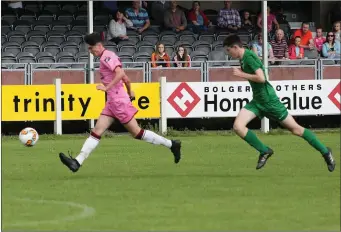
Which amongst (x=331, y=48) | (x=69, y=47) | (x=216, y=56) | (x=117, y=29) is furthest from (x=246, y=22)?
(x=69, y=47)

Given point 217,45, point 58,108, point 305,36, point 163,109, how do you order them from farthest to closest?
point 217,45 → point 305,36 → point 163,109 → point 58,108

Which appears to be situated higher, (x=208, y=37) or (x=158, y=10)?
(x=158, y=10)

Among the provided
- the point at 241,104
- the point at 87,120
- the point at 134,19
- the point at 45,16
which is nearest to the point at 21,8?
the point at 45,16

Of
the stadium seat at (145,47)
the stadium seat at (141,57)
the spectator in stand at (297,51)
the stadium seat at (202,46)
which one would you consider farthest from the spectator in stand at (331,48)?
the stadium seat at (141,57)

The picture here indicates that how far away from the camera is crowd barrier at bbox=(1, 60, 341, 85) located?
25562 millimetres

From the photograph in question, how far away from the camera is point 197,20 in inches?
1171

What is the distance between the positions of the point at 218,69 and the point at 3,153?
721 centimetres

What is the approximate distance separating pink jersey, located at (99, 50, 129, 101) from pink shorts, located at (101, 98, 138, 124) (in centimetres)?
7

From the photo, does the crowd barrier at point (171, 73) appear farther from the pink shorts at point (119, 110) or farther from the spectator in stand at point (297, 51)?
the pink shorts at point (119, 110)

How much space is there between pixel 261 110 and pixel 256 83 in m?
0.41

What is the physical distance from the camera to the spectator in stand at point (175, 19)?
1139 inches

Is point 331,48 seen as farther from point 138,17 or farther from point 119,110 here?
point 119,110

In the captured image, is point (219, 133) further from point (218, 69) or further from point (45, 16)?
point (45, 16)

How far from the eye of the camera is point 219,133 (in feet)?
85.5
